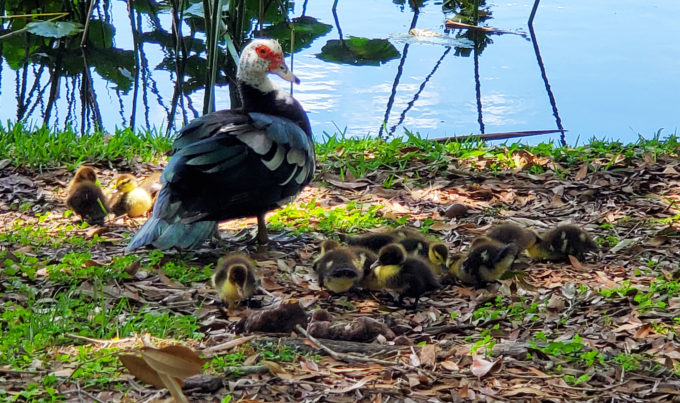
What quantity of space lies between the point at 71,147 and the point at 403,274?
3.30 m

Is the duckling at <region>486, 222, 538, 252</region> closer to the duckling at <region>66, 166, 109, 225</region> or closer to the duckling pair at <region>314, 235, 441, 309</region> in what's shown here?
the duckling pair at <region>314, 235, 441, 309</region>

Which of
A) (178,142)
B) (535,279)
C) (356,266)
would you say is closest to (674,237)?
(535,279)

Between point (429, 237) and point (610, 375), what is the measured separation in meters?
1.95

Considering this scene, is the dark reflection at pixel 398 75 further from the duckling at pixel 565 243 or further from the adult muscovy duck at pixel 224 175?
the duckling at pixel 565 243

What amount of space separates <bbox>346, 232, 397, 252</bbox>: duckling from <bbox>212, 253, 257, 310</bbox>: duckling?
0.78 m

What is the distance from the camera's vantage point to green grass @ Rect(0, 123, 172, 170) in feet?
20.6

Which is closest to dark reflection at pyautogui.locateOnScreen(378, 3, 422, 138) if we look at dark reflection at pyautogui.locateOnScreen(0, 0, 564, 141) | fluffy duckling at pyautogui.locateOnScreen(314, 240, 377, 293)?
dark reflection at pyautogui.locateOnScreen(0, 0, 564, 141)

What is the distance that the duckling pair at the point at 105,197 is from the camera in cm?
522

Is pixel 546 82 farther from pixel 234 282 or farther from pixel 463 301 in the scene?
pixel 234 282

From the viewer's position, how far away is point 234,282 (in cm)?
404

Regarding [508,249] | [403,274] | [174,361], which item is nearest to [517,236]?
[508,249]

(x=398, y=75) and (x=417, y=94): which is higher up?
(x=398, y=75)

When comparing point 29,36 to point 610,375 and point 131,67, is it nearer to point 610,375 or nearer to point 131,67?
point 131,67

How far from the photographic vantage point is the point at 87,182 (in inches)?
211
